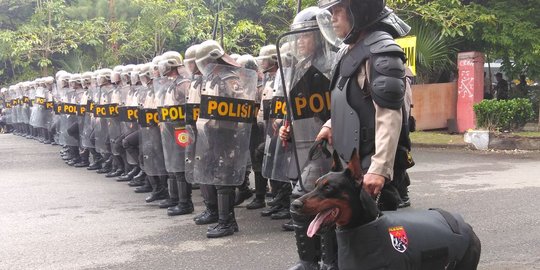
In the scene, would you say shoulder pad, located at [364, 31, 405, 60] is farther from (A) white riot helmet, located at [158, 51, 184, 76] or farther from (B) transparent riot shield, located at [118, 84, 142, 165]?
(B) transparent riot shield, located at [118, 84, 142, 165]

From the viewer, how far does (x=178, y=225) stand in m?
6.83

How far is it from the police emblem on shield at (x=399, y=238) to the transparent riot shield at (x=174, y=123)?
13.6 feet

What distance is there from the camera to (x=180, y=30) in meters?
23.3

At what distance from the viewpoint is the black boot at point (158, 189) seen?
838 centimetres

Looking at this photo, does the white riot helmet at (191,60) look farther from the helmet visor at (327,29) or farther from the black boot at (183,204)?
the helmet visor at (327,29)

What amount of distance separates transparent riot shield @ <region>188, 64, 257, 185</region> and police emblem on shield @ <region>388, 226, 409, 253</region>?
3.23 metres

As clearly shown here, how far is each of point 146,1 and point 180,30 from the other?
2169 mm

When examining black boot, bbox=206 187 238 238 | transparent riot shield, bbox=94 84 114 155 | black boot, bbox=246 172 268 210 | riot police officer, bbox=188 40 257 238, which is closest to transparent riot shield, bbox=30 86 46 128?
transparent riot shield, bbox=94 84 114 155

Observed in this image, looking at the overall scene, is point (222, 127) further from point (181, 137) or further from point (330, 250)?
point (330, 250)

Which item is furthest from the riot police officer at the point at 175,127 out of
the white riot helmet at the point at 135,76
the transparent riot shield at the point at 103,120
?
the transparent riot shield at the point at 103,120

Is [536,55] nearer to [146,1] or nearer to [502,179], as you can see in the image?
[502,179]

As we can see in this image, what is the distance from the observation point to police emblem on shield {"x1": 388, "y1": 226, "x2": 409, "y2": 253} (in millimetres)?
2945

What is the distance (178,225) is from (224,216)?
874 mm

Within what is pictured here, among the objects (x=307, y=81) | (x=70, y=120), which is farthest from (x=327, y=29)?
(x=70, y=120)
